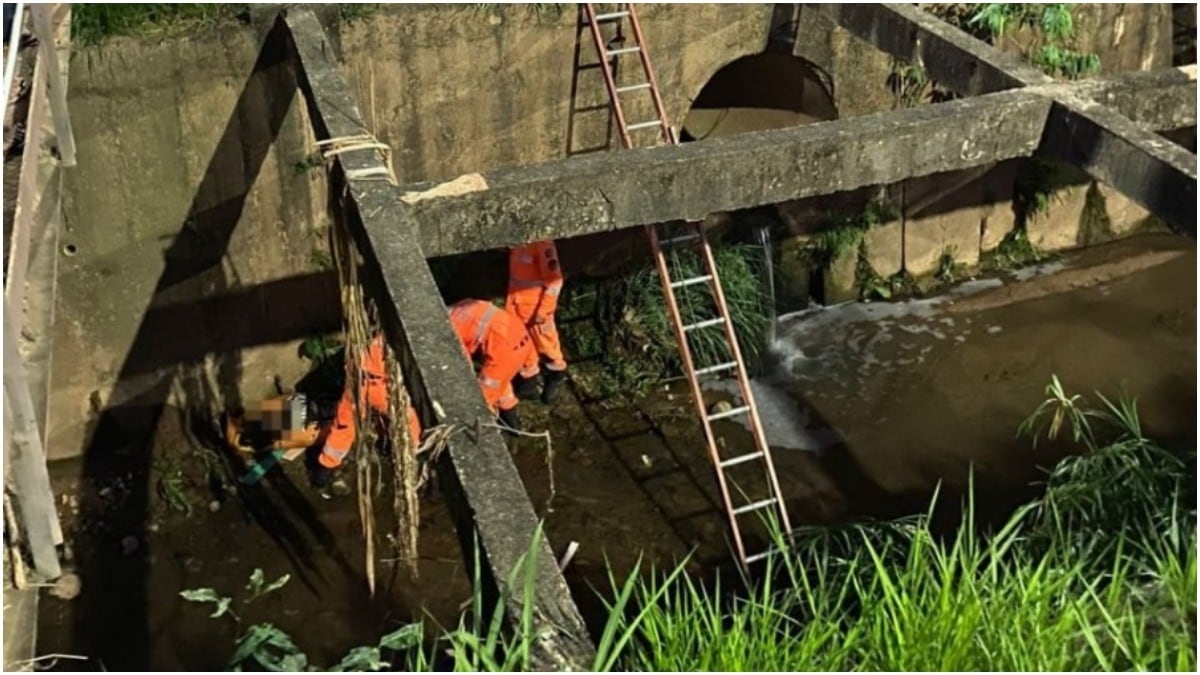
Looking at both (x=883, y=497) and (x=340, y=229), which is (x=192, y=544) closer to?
(x=340, y=229)

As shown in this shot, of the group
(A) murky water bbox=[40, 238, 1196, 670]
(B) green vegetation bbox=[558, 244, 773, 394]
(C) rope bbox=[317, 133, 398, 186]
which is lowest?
(A) murky water bbox=[40, 238, 1196, 670]

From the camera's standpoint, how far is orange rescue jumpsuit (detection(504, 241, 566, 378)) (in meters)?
7.88

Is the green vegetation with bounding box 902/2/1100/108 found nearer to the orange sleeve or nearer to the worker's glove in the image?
the orange sleeve

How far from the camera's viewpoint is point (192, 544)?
7.12 meters

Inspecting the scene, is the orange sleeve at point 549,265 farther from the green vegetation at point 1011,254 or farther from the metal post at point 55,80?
the green vegetation at point 1011,254

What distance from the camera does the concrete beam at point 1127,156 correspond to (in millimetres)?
5219

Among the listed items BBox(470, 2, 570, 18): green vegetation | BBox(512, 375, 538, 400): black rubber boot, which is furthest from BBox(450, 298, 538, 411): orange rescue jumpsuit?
BBox(470, 2, 570, 18): green vegetation

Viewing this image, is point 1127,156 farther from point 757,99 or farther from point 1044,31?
point 757,99

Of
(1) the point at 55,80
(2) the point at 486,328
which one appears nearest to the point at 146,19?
(1) the point at 55,80

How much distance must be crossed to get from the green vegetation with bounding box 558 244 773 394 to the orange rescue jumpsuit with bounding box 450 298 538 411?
805 mm

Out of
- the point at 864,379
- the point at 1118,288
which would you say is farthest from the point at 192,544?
the point at 1118,288

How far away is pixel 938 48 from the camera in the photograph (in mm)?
6879

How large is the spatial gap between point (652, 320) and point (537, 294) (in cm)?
79

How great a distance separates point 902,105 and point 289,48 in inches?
163
